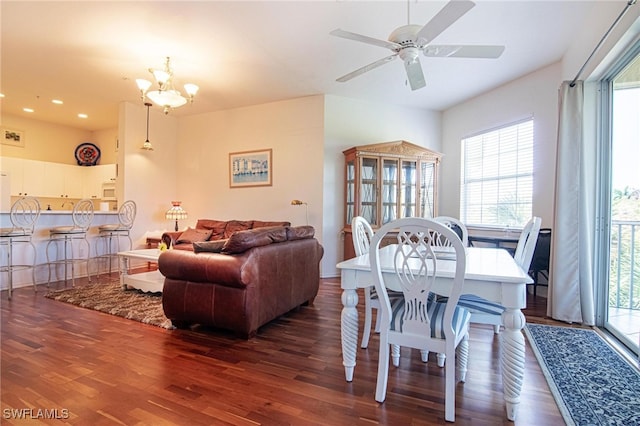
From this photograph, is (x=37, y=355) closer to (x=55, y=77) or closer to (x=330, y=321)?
(x=330, y=321)

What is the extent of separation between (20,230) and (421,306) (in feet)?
15.8

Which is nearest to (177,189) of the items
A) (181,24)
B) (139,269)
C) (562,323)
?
(139,269)

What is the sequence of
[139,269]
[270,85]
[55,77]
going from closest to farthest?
[55,77] < [270,85] < [139,269]

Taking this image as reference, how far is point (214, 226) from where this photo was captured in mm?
5344

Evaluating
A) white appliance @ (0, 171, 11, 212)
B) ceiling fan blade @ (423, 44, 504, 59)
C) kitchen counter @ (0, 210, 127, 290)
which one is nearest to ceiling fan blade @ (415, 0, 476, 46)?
ceiling fan blade @ (423, 44, 504, 59)

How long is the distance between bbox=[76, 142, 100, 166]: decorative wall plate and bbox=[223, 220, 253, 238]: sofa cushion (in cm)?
429

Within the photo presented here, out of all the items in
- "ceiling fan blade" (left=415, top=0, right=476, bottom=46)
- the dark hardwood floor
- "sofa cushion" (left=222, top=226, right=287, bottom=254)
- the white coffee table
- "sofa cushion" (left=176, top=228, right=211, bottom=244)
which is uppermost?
"ceiling fan blade" (left=415, top=0, right=476, bottom=46)

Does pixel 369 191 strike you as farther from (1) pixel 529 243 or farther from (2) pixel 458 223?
(1) pixel 529 243

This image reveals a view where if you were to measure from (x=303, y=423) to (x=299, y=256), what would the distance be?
177 centimetres

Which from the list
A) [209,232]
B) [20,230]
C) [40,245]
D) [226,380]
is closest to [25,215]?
[20,230]

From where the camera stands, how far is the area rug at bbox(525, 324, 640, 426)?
1638mm

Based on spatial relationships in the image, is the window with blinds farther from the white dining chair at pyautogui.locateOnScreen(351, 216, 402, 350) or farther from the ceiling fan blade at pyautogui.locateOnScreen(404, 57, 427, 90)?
the white dining chair at pyautogui.locateOnScreen(351, 216, 402, 350)

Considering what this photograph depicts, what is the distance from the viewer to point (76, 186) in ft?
22.3

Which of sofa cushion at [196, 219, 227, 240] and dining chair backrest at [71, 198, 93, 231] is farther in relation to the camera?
sofa cushion at [196, 219, 227, 240]
